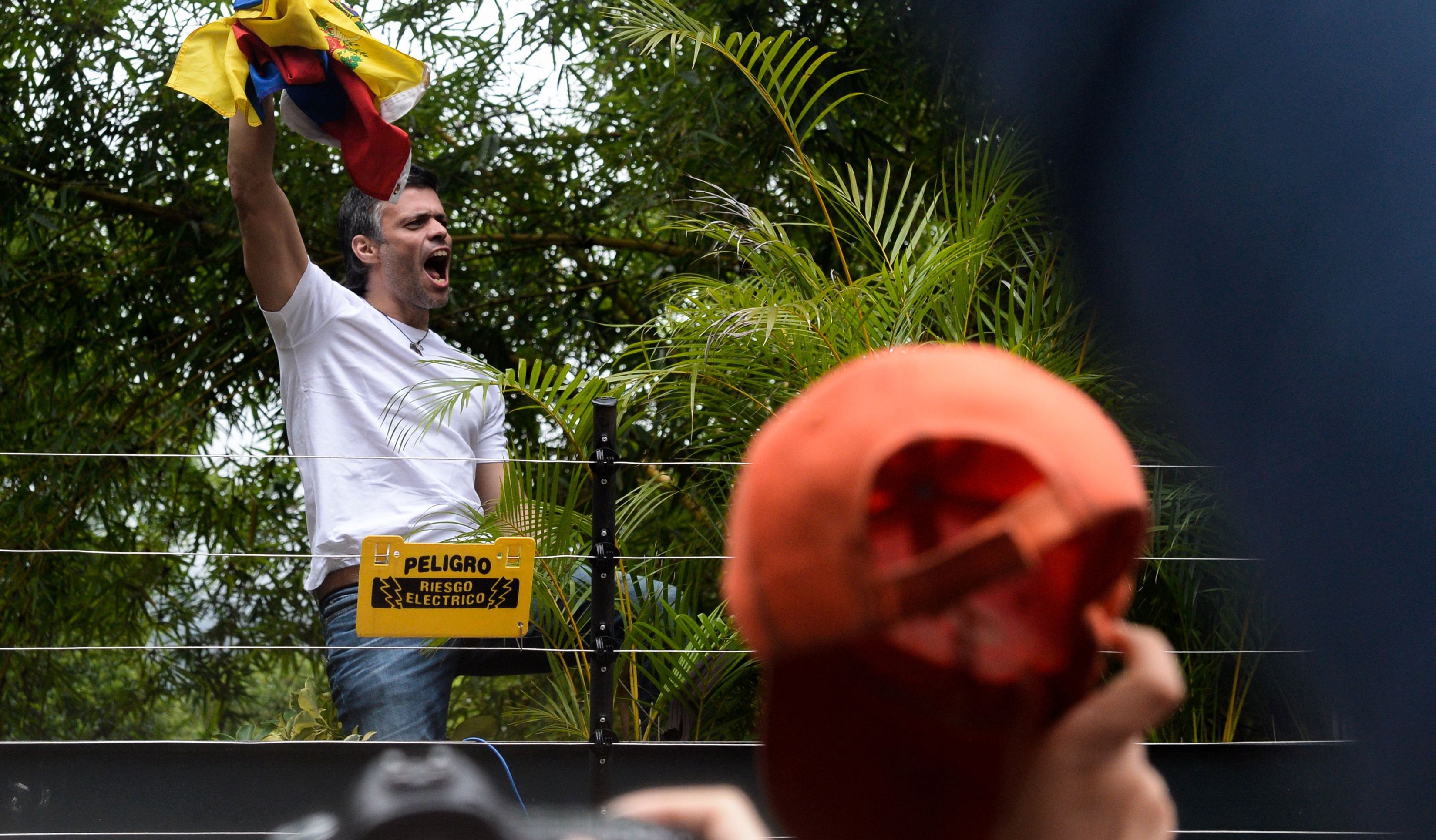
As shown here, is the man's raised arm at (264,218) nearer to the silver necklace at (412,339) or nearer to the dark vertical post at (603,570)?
the silver necklace at (412,339)

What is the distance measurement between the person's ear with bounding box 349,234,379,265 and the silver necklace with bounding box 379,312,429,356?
0.15m

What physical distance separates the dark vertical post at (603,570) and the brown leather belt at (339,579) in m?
0.38

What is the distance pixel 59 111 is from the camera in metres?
3.60

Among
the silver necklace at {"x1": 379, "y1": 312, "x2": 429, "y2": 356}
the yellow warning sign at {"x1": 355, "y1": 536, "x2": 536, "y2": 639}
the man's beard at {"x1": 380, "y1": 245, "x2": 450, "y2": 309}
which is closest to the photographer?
the yellow warning sign at {"x1": 355, "y1": 536, "x2": 536, "y2": 639}

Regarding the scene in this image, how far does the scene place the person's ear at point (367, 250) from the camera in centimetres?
248

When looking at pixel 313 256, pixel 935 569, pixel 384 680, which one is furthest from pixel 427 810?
pixel 313 256

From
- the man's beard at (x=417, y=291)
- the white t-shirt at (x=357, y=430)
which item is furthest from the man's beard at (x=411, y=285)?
the white t-shirt at (x=357, y=430)

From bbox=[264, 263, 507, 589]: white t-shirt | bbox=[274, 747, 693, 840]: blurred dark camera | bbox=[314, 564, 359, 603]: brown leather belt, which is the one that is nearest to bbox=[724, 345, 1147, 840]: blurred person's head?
bbox=[274, 747, 693, 840]: blurred dark camera

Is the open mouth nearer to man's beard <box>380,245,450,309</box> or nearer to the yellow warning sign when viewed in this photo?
man's beard <box>380,245,450,309</box>

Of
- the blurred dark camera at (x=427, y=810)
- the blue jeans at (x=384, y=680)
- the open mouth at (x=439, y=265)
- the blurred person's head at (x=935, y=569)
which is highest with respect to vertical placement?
the open mouth at (x=439, y=265)

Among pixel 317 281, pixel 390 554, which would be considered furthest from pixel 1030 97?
pixel 317 281

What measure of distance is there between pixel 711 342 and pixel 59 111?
97.7 inches

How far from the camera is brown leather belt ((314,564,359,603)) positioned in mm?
2059

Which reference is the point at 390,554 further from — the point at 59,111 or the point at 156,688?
the point at 156,688
